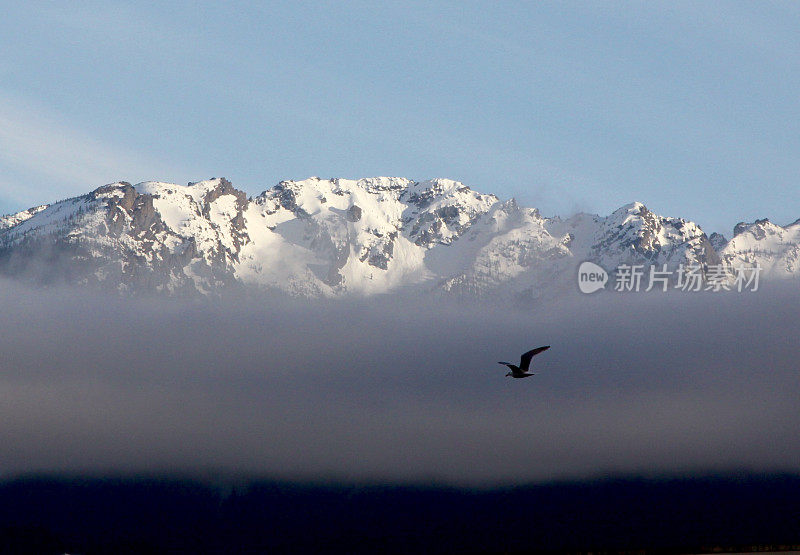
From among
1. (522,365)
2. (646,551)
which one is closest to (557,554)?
(646,551)

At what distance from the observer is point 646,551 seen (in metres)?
95.2

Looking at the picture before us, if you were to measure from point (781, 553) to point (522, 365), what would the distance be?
2660cm

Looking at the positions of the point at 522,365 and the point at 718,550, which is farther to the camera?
the point at 718,550

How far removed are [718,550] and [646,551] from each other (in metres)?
6.07

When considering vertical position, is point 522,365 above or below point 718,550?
above

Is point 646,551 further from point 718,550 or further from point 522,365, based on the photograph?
point 522,365

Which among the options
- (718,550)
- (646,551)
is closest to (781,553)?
(718,550)

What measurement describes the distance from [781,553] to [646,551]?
10838mm

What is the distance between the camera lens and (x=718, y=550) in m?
96.4

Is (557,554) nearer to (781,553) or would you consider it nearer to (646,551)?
(646,551)

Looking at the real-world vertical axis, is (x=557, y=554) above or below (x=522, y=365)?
below

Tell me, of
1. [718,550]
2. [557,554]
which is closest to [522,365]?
[557,554]

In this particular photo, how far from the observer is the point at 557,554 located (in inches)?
3585
